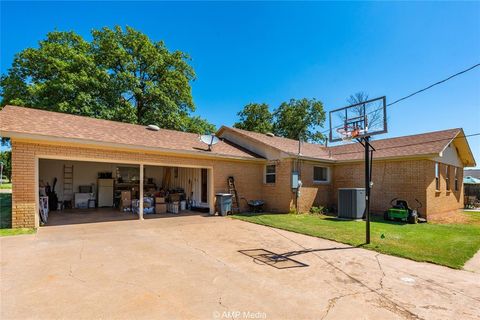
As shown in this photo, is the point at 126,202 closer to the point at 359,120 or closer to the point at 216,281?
the point at 216,281

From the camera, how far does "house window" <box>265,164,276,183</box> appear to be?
1378 centimetres

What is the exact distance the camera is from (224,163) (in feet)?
42.0

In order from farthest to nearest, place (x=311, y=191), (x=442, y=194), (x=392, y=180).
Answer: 1. (x=311, y=191)
2. (x=442, y=194)
3. (x=392, y=180)

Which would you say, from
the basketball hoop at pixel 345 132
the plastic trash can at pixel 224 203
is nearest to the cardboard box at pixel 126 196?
the plastic trash can at pixel 224 203

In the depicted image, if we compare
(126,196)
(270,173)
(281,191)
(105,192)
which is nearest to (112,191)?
(105,192)

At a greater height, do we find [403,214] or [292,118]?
[292,118]

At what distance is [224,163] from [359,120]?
654cm

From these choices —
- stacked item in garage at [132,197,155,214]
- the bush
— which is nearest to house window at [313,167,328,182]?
the bush

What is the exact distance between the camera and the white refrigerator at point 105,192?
14.2 meters

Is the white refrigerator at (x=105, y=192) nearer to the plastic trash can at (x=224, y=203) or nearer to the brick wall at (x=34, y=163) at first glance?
the brick wall at (x=34, y=163)

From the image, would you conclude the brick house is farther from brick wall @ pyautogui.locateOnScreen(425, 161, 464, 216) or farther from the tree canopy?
the tree canopy

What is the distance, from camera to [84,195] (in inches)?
538

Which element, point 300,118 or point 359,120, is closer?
point 359,120

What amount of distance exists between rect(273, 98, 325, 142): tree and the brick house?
18374 mm
